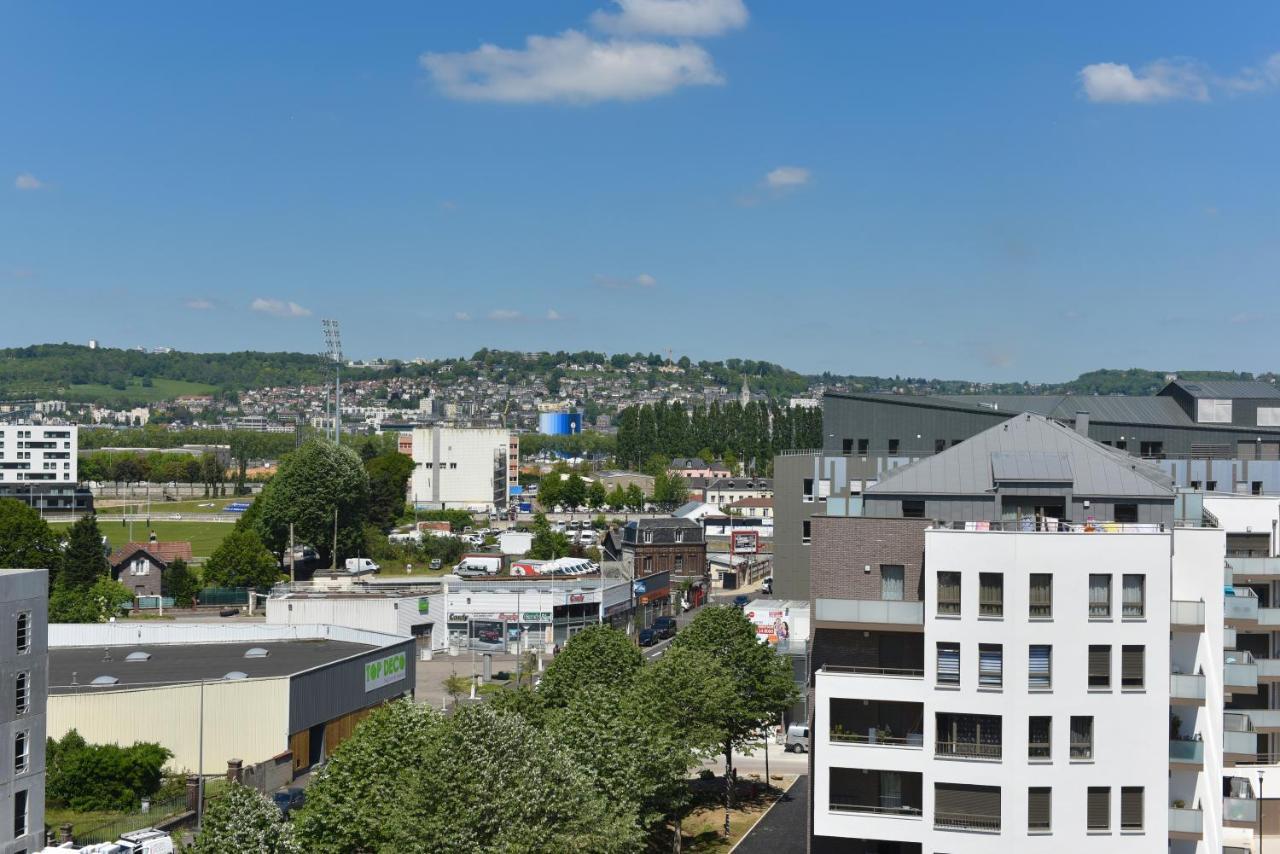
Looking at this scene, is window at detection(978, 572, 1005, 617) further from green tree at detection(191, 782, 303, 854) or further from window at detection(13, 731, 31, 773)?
window at detection(13, 731, 31, 773)

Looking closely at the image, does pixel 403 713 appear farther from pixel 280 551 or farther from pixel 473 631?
pixel 280 551

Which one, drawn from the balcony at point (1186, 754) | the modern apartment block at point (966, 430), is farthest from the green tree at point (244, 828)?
the modern apartment block at point (966, 430)

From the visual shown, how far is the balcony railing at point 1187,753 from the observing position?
26797mm

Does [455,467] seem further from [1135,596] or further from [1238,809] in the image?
[1135,596]

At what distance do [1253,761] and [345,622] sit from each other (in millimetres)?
46758

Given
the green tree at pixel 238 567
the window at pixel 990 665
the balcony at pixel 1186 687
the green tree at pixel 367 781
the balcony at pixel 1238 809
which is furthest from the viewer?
the green tree at pixel 238 567

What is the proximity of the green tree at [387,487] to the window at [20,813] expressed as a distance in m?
92.4

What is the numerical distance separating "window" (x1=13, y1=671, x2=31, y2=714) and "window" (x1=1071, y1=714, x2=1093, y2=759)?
24537 mm

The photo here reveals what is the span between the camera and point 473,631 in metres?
77.9

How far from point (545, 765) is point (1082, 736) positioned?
34.6 feet

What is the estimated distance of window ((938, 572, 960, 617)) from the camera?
26.5 metres

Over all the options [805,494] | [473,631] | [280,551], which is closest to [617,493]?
[280,551]

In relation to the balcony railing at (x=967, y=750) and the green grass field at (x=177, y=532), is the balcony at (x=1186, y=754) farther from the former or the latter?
the green grass field at (x=177, y=532)

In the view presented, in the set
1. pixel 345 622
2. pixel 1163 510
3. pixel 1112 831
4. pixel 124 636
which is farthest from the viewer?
pixel 345 622
